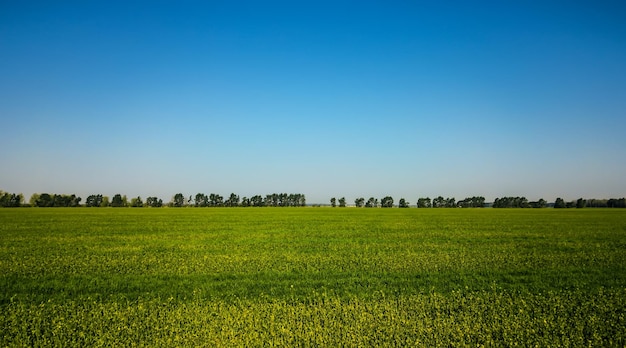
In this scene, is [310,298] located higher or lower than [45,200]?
lower

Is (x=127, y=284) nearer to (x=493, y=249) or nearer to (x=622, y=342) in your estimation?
(x=622, y=342)

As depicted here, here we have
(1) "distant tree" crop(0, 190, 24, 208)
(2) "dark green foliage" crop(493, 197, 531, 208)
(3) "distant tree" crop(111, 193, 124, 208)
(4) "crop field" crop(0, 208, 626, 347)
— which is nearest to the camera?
(4) "crop field" crop(0, 208, 626, 347)

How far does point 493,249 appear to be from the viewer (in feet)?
63.8

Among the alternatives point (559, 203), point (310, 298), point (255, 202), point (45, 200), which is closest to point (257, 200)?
point (255, 202)

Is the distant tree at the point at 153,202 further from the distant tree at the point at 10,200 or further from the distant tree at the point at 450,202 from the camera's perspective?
the distant tree at the point at 450,202

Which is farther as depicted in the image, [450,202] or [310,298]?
[450,202]

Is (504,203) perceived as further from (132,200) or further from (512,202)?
(132,200)

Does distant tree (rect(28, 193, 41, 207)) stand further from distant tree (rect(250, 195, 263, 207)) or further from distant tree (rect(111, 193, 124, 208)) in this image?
distant tree (rect(250, 195, 263, 207))

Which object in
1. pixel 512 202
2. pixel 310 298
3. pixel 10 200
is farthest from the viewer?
pixel 512 202

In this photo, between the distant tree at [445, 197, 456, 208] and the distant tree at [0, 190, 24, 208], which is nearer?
the distant tree at [0, 190, 24, 208]

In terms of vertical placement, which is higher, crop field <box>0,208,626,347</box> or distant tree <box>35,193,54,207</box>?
distant tree <box>35,193,54,207</box>

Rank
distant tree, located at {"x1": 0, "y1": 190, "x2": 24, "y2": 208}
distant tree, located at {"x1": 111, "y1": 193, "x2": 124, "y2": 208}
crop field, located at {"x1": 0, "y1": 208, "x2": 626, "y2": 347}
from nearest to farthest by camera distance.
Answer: crop field, located at {"x1": 0, "y1": 208, "x2": 626, "y2": 347} < distant tree, located at {"x1": 0, "y1": 190, "x2": 24, "y2": 208} < distant tree, located at {"x1": 111, "y1": 193, "x2": 124, "y2": 208}

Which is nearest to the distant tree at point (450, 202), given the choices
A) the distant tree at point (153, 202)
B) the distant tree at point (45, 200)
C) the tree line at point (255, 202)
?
the tree line at point (255, 202)

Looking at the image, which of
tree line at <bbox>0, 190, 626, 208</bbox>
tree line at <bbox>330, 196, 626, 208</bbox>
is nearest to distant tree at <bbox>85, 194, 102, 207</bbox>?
tree line at <bbox>0, 190, 626, 208</bbox>
